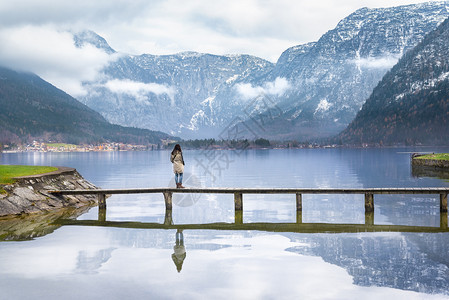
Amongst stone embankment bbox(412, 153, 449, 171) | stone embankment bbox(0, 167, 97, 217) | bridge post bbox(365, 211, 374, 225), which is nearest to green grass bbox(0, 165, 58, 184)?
stone embankment bbox(0, 167, 97, 217)

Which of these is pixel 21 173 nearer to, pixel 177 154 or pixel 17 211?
pixel 17 211

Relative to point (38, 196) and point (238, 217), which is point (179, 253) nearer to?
point (238, 217)

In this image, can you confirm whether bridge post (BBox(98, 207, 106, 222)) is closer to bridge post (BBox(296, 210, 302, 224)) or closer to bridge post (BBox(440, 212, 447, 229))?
bridge post (BBox(296, 210, 302, 224))

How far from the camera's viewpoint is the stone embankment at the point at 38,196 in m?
34.1

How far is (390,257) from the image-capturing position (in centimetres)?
2138

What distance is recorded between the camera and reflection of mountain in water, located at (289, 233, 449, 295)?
17702 mm

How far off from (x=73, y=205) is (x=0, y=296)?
2407 cm

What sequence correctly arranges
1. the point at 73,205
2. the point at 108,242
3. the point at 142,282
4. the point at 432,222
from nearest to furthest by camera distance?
the point at 142,282 < the point at 108,242 < the point at 432,222 < the point at 73,205

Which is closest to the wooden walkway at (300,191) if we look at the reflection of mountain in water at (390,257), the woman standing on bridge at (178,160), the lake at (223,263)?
the woman standing on bridge at (178,160)

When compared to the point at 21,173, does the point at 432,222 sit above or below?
below

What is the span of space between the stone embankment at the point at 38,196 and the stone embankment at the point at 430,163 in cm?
7571

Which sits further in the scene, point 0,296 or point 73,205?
point 73,205

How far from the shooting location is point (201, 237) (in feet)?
89.5

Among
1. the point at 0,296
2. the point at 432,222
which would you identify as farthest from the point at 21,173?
the point at 432,222
